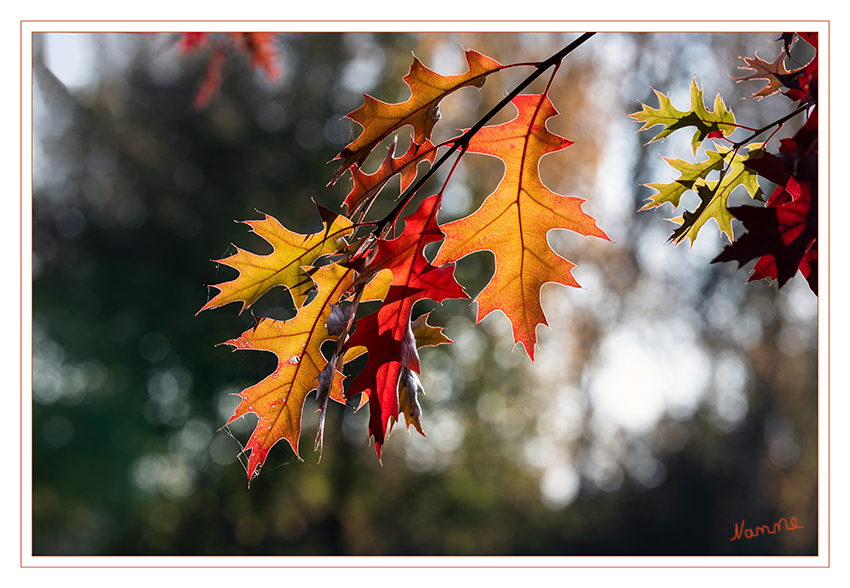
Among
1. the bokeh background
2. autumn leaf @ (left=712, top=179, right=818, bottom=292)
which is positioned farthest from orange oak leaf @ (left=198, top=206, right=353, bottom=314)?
the bokeh background

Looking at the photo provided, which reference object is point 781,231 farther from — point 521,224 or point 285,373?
point 285,373

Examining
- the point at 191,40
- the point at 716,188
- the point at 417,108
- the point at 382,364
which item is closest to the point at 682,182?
the point at 716,188

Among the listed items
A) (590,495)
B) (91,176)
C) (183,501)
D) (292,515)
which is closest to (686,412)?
(590,495)

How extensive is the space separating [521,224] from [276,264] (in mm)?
368

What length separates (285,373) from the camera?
77 cm

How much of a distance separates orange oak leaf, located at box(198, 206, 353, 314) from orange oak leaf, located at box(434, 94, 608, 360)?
0.18 metres

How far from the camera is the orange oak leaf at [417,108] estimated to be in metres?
0.72

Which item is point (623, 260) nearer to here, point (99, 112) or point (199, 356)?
point (199, 356)

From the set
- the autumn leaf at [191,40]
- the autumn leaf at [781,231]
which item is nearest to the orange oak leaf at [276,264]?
the autumn leaf at [781,231]

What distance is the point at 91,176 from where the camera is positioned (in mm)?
7176

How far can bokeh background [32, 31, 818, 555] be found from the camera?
6.88 m

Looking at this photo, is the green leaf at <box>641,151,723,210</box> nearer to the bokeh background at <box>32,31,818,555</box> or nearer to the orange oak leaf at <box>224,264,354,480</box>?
the orange oak leaf at <box>224,264,354,480</box>

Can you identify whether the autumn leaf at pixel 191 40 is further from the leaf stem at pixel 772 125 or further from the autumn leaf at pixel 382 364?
the leaf stem at pixel 772 125

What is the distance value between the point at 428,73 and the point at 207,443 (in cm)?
726
